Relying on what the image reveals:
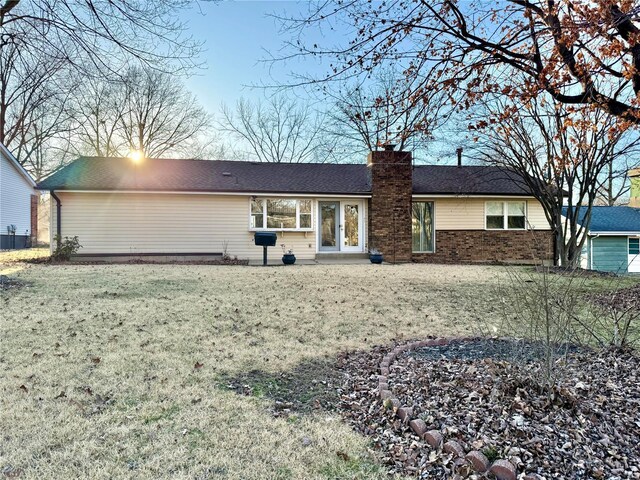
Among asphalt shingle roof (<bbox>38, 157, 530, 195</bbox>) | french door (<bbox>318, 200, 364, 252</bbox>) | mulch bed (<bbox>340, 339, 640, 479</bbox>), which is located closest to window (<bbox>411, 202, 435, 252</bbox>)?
asphalt shingle roof (<bbox>38, 157, 530, 195</bbox>)

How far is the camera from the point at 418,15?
14.7 feet

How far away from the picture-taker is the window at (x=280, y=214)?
15367 millimetres

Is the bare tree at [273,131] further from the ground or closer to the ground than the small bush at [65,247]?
further from the ground

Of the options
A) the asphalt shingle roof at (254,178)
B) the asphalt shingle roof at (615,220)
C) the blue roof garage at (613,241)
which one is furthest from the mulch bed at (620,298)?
the asphalt shingle roof at (615,220)

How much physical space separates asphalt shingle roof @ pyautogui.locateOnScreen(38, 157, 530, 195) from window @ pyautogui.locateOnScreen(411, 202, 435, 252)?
0.81m

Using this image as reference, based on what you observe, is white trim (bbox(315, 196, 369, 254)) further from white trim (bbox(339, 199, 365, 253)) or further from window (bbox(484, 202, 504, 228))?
window (bbox(484, 202, 504, 228))

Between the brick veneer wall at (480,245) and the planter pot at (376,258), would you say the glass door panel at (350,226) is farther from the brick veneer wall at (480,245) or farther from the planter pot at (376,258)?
the brick veneer wall at (480,245)

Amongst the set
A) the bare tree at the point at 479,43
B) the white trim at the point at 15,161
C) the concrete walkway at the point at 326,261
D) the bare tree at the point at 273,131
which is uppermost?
the bare tree at the point at 273,131

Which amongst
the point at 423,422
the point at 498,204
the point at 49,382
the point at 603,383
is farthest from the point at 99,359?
the point at 498,204

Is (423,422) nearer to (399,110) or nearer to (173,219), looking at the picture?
(399,110)

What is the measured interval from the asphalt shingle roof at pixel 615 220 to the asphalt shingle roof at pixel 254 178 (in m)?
7.62

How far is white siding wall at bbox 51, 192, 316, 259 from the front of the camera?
14.4 metres

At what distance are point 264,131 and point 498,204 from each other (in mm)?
19870

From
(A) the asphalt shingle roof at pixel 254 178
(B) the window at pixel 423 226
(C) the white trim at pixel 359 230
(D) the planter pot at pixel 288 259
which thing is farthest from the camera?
(B) the window at pixel 423 226
